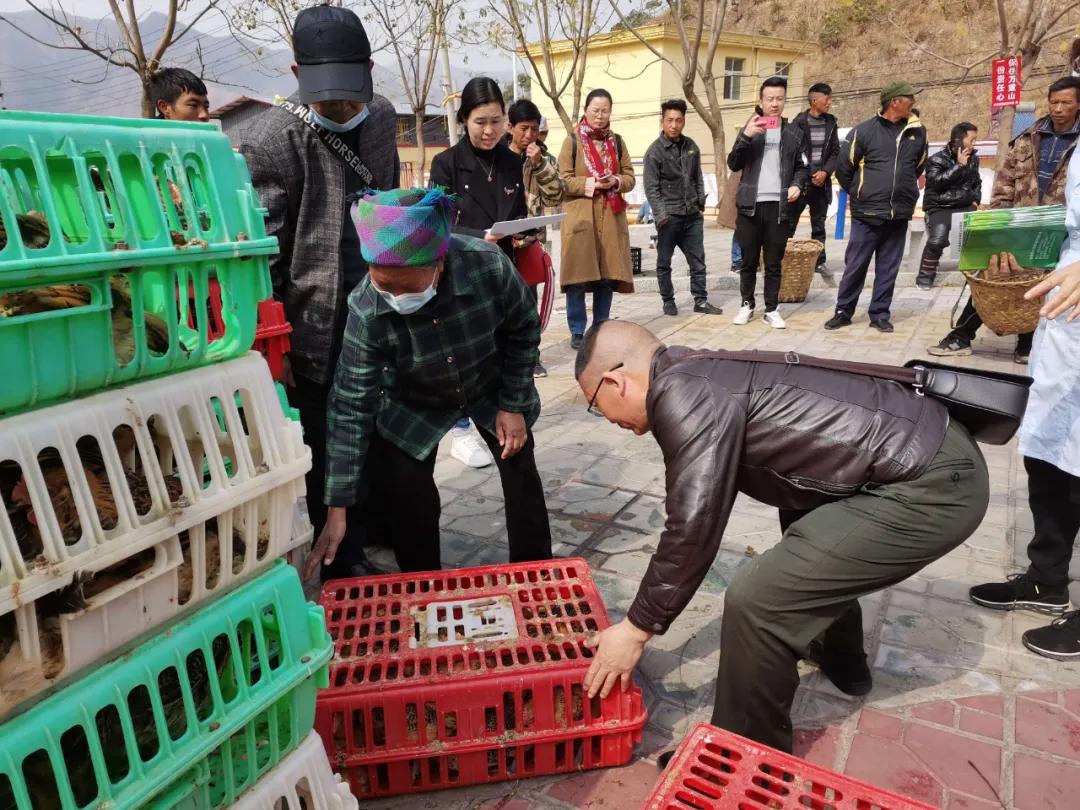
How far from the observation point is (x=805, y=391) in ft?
6.42

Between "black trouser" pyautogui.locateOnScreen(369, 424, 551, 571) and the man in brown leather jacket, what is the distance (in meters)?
0.91

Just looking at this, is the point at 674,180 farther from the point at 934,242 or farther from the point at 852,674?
the point at 852,674

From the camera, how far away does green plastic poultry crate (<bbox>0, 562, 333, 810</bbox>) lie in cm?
115

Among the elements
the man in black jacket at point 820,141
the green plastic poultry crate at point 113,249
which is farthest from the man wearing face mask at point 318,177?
the man in black jacket at point 820,141

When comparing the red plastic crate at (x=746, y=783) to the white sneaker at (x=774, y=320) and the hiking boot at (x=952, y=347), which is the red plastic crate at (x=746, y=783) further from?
the white sneaker at (x=774, y=320)

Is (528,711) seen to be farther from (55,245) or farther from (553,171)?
(553,171)

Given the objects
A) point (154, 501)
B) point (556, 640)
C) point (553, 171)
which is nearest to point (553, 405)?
point (553, 171)

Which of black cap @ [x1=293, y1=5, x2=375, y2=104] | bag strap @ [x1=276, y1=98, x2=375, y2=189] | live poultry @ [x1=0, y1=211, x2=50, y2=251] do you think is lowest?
live poultry @ [x1=0, y1=211, x2=50, y2=251]

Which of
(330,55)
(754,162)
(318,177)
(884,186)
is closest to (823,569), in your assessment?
(318,177)

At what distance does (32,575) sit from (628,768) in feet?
5.49

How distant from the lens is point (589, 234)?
6.50 metres

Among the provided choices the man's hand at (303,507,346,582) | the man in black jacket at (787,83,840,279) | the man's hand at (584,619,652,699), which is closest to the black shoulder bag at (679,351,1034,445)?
the man's hand at (584,619,652,699)

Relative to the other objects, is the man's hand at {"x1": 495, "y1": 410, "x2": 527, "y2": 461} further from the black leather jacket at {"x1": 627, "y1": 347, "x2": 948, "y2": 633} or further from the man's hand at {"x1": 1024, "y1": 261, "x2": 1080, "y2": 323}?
the man's hand at {"x1": 1024, "y1": 261, "x2": 1080, "y2": 323}

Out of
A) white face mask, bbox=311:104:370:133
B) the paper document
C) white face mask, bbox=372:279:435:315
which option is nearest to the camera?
white face mask, bbox=372:279:435:315
